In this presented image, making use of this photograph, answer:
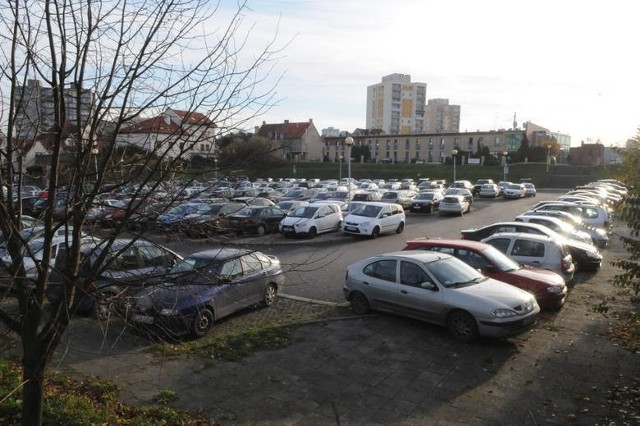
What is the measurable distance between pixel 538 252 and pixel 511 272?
2275 mm

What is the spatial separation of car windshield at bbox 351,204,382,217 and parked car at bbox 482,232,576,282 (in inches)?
397

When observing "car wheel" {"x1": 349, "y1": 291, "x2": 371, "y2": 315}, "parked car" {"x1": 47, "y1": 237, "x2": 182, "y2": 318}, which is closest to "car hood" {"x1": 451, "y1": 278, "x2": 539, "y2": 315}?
"car wheel" {"x1": 349, "y1": 291, "x2": 371, "y2": 315}

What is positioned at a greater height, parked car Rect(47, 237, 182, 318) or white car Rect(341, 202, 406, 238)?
parked car Rect(47, 237, 182, 318)

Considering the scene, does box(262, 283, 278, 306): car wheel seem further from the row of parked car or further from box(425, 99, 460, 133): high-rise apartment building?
box(425, 99, 460, 133): high-rise apartment building

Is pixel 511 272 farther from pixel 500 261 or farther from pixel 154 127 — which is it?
pixel 154 127

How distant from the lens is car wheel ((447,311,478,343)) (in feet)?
29.8

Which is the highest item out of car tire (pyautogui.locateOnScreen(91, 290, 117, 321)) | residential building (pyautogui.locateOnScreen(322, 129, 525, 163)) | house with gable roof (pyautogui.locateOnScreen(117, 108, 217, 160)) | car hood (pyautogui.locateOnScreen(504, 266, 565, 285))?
residential building (pyautogui.locateOnScreen(322, 129, 525, 163))

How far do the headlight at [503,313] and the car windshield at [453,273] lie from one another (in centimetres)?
99

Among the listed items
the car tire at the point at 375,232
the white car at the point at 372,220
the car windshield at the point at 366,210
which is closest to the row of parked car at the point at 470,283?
the white car at the point at 372,220

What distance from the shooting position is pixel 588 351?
29.2ft

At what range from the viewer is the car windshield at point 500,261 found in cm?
1138

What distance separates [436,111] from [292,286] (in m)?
160

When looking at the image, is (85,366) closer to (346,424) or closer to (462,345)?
(346,424)

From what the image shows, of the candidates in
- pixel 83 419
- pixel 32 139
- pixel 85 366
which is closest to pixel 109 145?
pixel 32 139
